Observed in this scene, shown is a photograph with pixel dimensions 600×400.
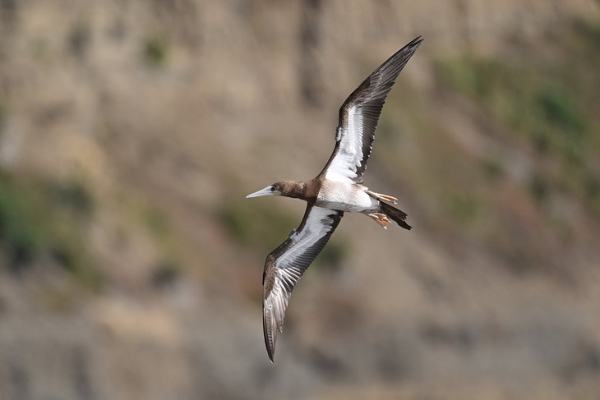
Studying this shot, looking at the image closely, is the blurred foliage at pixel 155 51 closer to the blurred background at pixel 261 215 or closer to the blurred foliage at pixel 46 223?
the blurred background at pixel 261 215

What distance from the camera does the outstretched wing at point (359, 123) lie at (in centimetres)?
1596

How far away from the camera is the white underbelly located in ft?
52.1

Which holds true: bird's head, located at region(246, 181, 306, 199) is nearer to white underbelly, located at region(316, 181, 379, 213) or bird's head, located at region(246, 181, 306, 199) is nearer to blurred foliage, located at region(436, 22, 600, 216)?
white underbelly, located at region(316, 181, 379, 213)

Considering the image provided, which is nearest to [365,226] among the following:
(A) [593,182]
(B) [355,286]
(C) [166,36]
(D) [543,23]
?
(B) [355,286]

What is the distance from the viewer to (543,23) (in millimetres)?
50688

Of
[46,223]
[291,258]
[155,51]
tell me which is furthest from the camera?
[155,51]

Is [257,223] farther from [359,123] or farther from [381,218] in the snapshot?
[359,123]

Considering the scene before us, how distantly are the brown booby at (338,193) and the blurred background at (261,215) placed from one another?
40.4 ft

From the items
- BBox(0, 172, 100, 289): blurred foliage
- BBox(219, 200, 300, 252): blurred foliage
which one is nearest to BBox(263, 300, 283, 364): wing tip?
BBox(0, 172, 100, 289): blurred foliage

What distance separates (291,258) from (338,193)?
4.98ft

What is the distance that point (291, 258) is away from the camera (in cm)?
1702

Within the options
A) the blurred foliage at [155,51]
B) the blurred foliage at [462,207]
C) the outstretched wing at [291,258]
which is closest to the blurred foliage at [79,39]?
the blurred foliage at [155,51]

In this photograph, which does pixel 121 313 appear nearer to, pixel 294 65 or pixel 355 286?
pixel 355 286

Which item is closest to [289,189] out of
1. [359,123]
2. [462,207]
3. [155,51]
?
[359,123]
